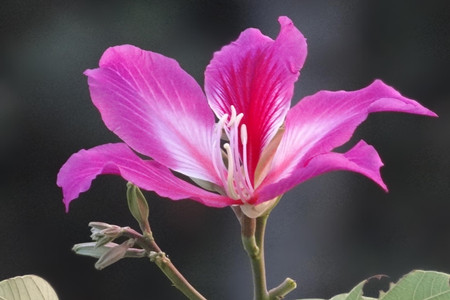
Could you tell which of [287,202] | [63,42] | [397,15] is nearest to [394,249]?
[287,202]

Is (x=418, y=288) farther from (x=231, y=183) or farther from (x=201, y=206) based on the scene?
(x=201, y=206)

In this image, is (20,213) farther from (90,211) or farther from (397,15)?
(397,15)

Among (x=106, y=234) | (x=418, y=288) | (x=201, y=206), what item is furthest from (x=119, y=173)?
(x=201, y=206)

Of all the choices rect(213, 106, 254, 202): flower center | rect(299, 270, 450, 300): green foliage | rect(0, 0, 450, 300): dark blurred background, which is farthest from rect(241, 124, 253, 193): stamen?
rect(0, 0, 450, 300): dark blurred background

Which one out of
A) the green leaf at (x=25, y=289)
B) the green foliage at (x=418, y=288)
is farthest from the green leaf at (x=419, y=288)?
the green leaf at (x=25, y=289)

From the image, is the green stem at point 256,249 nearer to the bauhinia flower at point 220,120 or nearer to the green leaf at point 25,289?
the bauhinia flower at point 220,120

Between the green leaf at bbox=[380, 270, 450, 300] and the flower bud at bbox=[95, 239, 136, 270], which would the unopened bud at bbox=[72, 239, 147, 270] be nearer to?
the flower bud at bbox=[95, 239, 136, 270]
